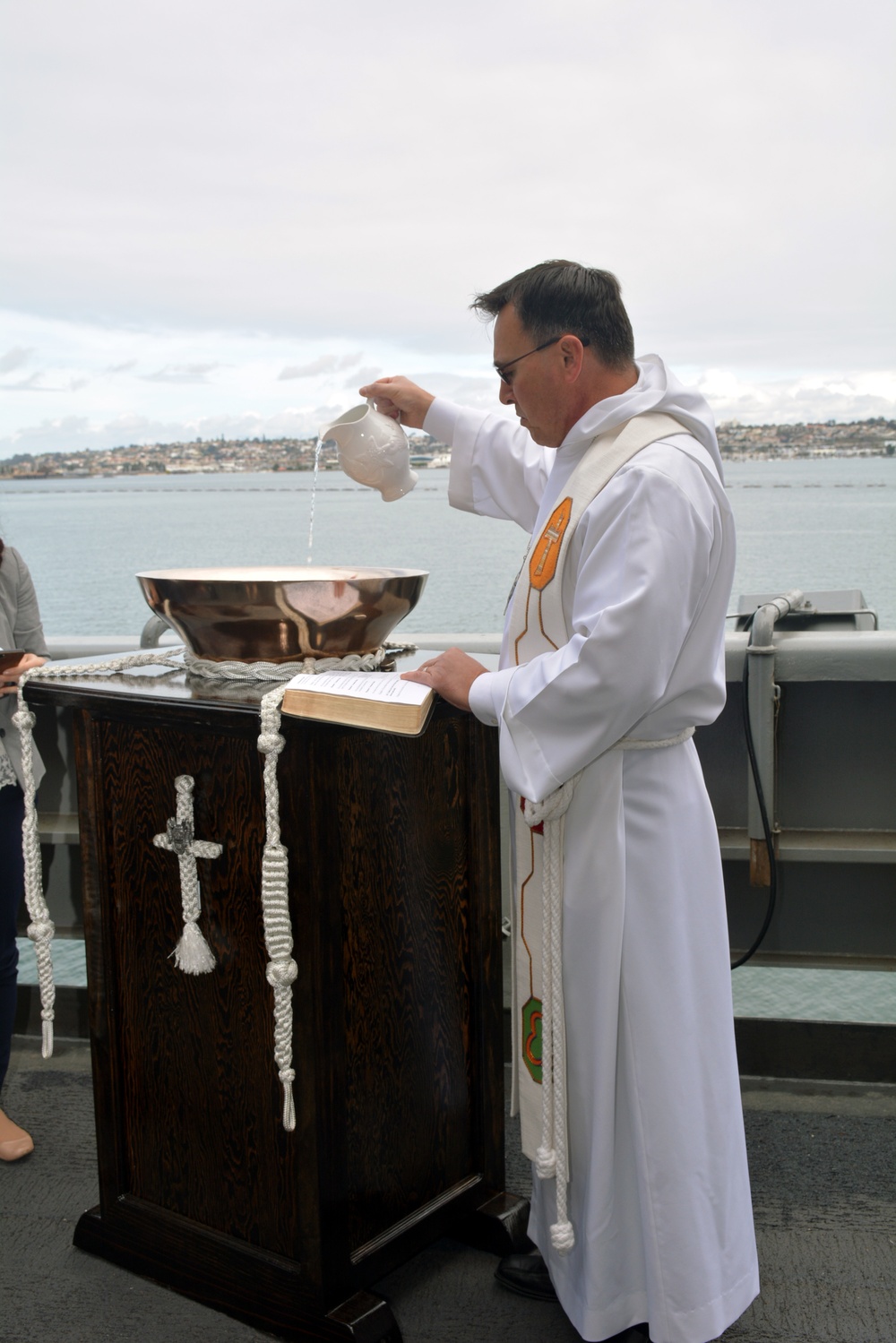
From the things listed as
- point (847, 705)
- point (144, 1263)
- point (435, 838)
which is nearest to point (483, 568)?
point (847, 705)

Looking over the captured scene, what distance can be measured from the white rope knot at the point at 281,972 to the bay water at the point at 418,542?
1515mm

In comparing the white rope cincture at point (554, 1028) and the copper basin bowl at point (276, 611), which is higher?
the copper basin bowl at point (276, 611)

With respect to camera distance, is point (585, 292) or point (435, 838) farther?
Result: point (435, 838)

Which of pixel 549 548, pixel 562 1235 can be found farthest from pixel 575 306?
pixel 562 1235

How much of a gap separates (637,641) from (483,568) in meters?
2.84

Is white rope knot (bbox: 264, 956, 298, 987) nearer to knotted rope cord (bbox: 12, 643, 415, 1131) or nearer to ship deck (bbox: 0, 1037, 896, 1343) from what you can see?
knotted rope cord (bbox: 12, 643, 415, 1131)

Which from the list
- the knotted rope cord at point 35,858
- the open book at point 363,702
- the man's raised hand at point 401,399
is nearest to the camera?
the open book at point 363,702

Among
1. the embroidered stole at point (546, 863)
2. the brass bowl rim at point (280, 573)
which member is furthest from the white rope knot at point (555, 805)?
the brass bowl rim at point (280, 573)

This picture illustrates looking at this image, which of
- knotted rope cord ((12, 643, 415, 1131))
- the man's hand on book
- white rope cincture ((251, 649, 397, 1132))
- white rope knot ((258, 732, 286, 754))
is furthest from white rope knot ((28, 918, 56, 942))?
the man's hand on book

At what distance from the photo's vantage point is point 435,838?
176 cm

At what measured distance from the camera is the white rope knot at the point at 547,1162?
1.59m

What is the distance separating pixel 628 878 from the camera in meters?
1.57

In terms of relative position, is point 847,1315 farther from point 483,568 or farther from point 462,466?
point 483,568

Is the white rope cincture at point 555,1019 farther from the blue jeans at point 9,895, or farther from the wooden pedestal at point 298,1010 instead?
the blue jeans at point 9,895
